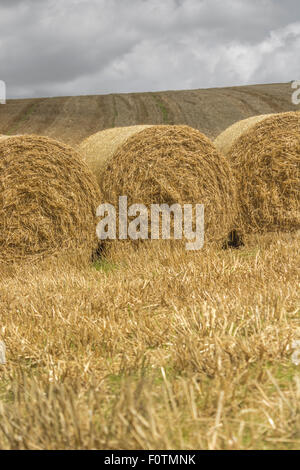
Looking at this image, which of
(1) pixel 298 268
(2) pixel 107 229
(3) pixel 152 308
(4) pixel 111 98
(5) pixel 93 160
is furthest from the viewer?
(4) pixel 111 98

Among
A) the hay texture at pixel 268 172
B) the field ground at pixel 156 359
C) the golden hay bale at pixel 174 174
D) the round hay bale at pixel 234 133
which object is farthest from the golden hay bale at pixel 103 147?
the field ground at pixel 156 359

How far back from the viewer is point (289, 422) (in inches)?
77.1

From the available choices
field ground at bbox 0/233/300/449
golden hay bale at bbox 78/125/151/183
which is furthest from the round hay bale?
field ground at bbox 0/233/300/449

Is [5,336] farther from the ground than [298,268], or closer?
closer

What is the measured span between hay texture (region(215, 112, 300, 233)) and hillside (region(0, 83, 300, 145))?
16.5 meters

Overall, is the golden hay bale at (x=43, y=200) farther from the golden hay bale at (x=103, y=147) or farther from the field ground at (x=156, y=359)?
the field ground at (x=156, y=359)

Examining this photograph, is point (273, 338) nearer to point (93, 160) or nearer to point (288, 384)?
point (288, 384)

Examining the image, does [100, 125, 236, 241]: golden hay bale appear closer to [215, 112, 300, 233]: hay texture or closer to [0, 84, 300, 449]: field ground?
[215, 112, 300, 233]: hay texture

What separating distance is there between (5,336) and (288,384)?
185cm

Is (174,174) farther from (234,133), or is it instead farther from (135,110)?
(135,110)

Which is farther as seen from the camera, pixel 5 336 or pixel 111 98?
pixel 111 98

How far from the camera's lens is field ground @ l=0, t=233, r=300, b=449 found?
75.4 inches
